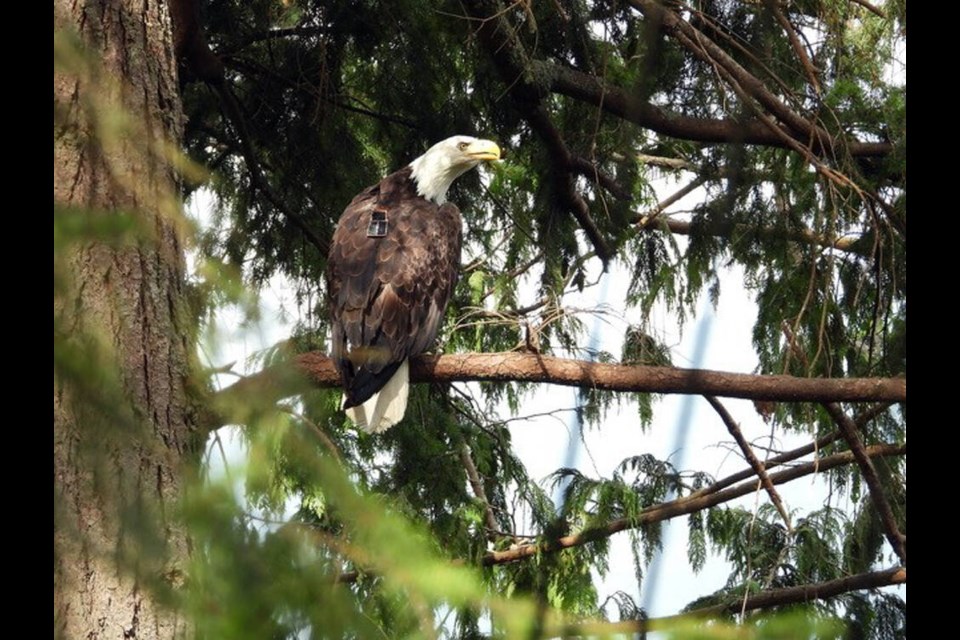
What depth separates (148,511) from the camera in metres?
1.47

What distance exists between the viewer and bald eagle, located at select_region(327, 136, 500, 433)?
15.9 ft

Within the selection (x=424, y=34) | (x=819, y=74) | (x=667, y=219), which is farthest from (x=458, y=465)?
(x=819, y=74)

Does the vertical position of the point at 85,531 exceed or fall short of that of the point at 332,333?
it falls short

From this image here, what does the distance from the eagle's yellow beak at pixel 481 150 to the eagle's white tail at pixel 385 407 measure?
107cm

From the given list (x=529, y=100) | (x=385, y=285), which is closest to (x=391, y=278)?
(x=385, y=285)

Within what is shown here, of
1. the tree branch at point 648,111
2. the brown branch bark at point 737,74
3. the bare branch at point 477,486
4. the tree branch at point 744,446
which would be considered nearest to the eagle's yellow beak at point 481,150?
the tree branch at point 648,111

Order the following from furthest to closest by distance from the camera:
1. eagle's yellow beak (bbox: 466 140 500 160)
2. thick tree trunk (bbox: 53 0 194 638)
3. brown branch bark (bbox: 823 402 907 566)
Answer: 1. eagle's yellow beak (bbox: 466 140 500 160)
2. brown branch bark (bbox: 823 402 907 566)
3. thick tree trunk (bbox: 53 0 194 638)

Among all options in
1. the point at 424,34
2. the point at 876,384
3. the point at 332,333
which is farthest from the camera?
the point at 424,34

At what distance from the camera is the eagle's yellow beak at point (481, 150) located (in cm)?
536

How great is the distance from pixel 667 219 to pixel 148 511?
15.7 ft

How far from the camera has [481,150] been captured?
5.36m

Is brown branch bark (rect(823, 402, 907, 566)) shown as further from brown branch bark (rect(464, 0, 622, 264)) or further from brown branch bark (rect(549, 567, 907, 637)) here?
brown branch bark (rect(464, 0, 622, 264))

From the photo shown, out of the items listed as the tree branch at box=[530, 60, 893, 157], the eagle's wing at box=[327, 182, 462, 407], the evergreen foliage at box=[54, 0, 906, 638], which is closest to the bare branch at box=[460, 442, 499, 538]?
the evergreen foliage at box=[54, 0, 906, 638]
